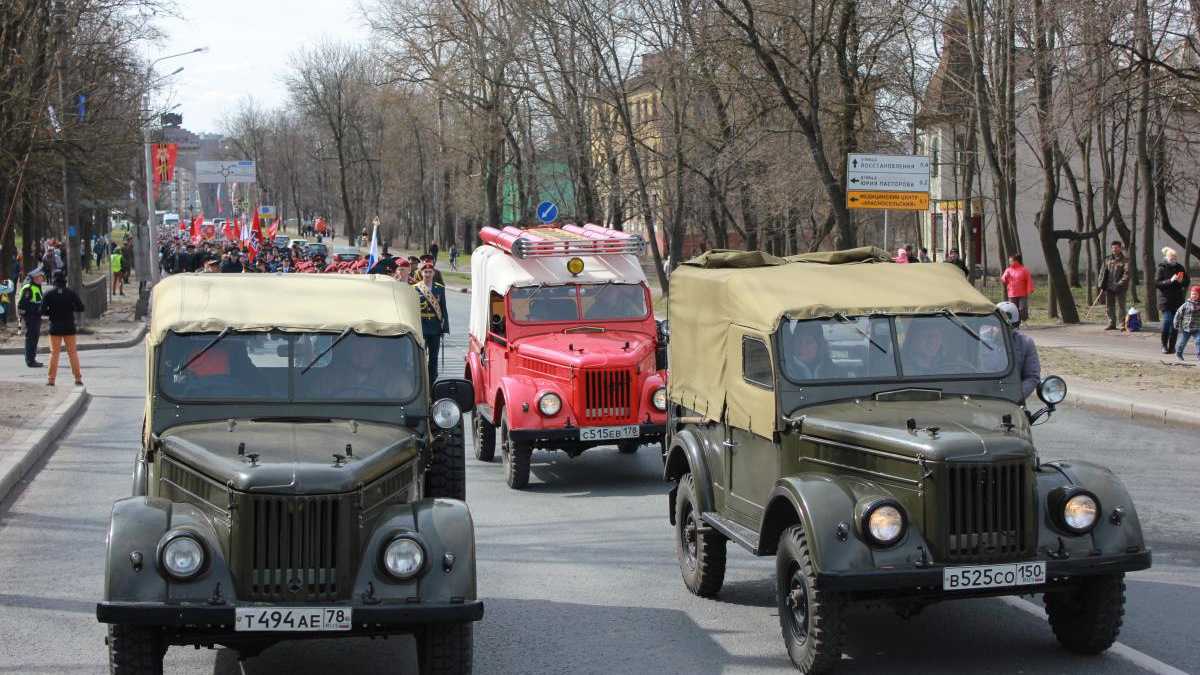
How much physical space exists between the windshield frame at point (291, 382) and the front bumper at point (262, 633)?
153 centimetres

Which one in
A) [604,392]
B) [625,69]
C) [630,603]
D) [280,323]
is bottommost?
[630,603]

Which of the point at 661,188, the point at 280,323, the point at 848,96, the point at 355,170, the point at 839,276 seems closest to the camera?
the point at 280,323

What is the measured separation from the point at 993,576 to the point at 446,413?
281 cm

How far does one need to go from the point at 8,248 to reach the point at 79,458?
2237cm

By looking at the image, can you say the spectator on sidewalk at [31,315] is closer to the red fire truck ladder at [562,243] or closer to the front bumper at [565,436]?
the red fire truck ladder at [562,243]

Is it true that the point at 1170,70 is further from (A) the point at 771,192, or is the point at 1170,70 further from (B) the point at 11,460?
(A) the point at 771,192

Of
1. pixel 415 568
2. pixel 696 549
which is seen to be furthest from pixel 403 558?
pixel 696 549

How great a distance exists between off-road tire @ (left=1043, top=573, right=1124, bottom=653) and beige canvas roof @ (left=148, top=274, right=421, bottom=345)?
12.1 ft

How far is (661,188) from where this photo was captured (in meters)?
43.1

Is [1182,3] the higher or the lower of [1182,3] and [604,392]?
the higher

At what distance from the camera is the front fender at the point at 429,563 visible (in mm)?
5984

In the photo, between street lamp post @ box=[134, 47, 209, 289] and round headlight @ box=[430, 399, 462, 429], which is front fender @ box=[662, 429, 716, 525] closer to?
round headlight @ box=[430, 399, 462, 429]

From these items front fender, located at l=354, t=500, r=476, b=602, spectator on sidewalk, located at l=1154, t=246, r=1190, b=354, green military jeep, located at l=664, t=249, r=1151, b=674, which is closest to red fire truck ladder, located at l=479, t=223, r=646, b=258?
green military jeep, located at l=664, t=249, r=1151, b=674

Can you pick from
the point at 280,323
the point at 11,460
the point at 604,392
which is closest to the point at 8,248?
the point at 11,460
